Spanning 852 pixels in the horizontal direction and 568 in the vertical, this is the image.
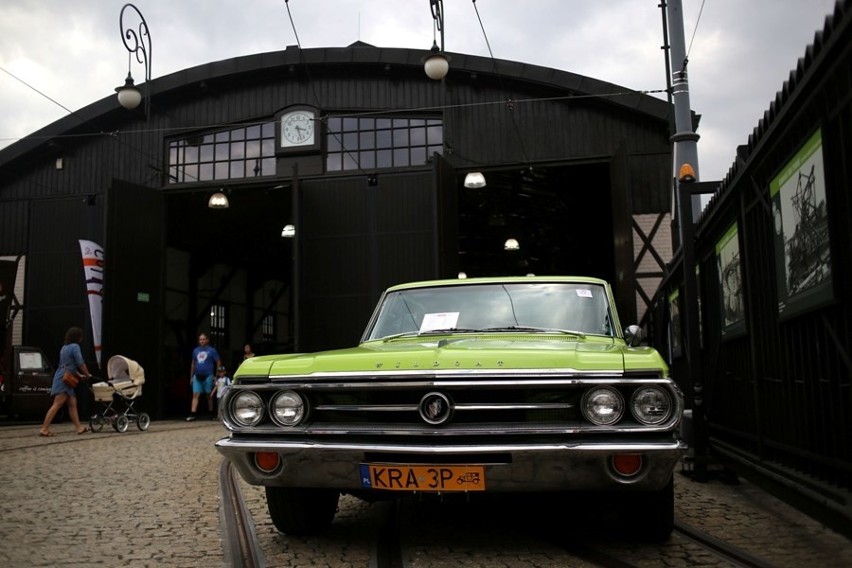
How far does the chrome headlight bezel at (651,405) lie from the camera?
144 inches

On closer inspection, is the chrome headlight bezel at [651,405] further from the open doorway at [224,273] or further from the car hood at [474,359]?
the open doorway at [224,273]

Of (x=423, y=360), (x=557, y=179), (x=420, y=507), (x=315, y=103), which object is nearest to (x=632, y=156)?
(x=557, y=179)

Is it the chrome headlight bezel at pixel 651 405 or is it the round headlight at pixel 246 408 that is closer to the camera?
the chrome headlight bezel at pixel 651 405

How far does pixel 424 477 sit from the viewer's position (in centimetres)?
372

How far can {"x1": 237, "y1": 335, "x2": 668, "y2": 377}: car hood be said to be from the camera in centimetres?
376

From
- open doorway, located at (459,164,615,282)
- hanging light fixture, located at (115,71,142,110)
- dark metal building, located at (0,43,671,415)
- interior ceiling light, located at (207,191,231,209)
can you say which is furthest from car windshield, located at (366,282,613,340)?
interior ceiling light, located at (207,191,231,209)

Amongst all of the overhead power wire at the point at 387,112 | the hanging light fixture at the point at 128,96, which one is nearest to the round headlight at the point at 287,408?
the hanging light fixture at the point at 128,96

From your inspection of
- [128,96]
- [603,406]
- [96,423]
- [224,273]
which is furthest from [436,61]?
[224,273]

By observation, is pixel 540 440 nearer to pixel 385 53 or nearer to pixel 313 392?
pixel 313 392

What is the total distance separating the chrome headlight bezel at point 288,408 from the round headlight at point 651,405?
5.41 ft

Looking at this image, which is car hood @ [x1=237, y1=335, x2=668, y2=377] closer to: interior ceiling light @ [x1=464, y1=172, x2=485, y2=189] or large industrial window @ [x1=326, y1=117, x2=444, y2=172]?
interior ceiling light @ [x1=464, y1=172, x2=485, y2=189]

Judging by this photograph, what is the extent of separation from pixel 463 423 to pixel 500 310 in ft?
5.39

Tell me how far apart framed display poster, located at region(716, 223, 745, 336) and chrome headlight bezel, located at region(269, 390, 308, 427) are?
11.9 ft

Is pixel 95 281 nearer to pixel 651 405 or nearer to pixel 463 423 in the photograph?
pixel 463 423
